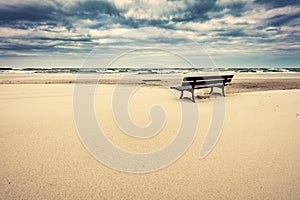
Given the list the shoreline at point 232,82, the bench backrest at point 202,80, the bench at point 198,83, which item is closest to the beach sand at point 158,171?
the bench at point 198,83

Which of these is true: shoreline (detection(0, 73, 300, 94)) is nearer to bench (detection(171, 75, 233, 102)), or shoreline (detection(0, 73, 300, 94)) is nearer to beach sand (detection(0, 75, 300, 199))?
bench (detection(171, 75, 233, 102))

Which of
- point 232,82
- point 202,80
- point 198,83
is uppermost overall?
point 202,80

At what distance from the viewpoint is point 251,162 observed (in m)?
4.54

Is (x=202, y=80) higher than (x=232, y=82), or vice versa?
(x=202, y=80)

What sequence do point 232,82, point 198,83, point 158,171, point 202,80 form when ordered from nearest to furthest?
point 158,171 → point 198,83 → point 202,80 → point 232,82

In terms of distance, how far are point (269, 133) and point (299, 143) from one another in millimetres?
851

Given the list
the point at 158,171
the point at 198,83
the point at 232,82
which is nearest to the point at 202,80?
the point at 198,83

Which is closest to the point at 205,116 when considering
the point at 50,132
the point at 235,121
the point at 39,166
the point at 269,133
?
the point at 235,121

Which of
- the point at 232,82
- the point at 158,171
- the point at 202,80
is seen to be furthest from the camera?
the point at 232,82

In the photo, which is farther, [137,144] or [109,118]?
[109,118]

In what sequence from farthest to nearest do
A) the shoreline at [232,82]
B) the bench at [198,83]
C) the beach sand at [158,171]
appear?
the shoreline at [232,82] < the bench at [198,83] < the beach sand at [158,171]

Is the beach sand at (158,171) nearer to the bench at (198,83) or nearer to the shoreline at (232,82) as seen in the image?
the bench at (198,83)

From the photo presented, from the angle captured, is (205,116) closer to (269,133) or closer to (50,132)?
(269,133)

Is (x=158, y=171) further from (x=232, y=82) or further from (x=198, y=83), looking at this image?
(x=232, y=82)
